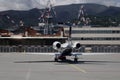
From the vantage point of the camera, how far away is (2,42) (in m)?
176

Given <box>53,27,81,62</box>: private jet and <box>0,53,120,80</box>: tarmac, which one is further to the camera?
<box>53,27,81,62</box>: private jet

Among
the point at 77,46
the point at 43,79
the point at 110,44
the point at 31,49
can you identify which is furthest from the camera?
the point at 110,44

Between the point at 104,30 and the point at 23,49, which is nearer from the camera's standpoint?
the point at 23,49

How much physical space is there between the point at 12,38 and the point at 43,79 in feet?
492

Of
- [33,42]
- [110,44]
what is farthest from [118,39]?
[33,42]

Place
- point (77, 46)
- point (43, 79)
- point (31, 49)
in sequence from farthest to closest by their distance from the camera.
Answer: point (31, 49)
point (77, 46)
point (43, 79)

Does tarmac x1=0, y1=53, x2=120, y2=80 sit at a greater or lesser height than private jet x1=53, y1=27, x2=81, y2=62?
lesser

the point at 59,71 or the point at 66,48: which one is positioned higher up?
the point at 66,48

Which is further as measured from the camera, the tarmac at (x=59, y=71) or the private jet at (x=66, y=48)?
the private jet at (x=66, y=48)

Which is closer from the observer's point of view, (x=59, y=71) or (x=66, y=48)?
(x=59, y=71)

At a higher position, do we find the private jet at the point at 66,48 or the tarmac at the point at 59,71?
the private jet at the point at 66,48

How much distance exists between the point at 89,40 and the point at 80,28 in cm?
634

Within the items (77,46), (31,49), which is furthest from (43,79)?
(31,49)

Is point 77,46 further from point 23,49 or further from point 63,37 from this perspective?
point 63,37
